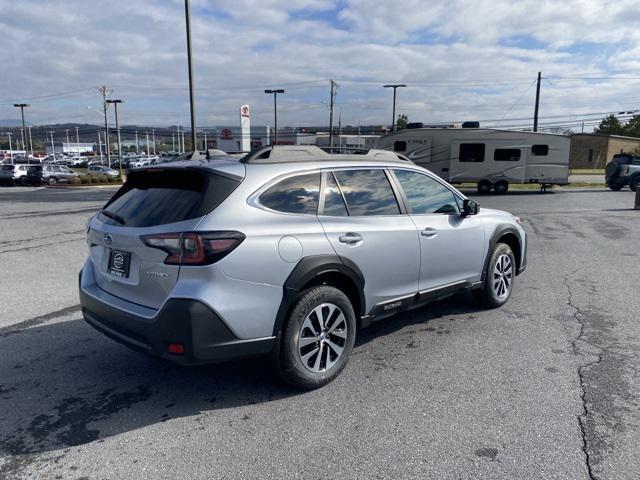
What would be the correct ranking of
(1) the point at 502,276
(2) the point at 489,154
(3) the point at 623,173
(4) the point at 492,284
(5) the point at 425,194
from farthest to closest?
(3) the point at 623,173, (2) the point at 489,154, (1) the point at 502,276, (4) the point at 492,284, (5) the point at 425,194

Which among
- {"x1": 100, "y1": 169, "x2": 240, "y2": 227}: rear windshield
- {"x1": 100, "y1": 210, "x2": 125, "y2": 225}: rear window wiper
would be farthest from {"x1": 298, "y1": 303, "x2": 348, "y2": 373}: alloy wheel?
{"x1": 100, "y1": 210, "x2": 125, "y2": 225}: rear window wiper

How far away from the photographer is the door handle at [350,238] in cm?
369

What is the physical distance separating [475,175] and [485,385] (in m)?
23.7

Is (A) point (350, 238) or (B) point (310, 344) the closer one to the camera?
(B) point (310, 344)

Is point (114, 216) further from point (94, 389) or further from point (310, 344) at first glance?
point (310, 344)

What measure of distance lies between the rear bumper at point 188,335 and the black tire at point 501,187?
25.3 m

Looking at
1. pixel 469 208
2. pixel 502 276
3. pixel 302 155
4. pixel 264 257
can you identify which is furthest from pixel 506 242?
pixel 264 257

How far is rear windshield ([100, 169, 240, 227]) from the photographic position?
10.6ft

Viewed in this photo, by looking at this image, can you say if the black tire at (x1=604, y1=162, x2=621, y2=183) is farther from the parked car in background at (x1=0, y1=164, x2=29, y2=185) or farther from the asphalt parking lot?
the parked car in background at (x1=0, y1=164, x2=29, y2=185)

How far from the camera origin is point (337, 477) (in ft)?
8.77

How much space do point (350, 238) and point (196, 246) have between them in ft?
4.01

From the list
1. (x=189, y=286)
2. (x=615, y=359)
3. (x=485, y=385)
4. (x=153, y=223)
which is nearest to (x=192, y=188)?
(x=153, y=223)

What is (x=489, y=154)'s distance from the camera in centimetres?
2583

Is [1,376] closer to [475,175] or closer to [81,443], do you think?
[81,443]
